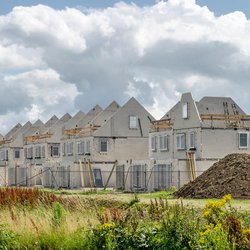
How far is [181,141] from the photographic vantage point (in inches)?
2522

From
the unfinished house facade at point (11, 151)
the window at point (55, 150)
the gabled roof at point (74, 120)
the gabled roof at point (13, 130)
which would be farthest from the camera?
the gabled roof at point (13, 130)

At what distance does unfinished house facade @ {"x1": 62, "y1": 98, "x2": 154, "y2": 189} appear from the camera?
71.8 meters

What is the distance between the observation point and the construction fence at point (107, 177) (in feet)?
195

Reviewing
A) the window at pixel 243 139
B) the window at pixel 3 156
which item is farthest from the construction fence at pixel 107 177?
the window at pixel 3 156

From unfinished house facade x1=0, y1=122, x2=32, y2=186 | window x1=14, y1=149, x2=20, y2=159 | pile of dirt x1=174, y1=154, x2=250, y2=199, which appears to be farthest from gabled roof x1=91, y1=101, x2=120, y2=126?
pile of dirt x1=174, y1=154, x2=250, y2=199

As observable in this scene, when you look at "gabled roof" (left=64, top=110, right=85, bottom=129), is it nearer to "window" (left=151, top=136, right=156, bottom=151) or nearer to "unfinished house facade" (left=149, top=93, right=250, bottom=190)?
"window" (left=151, top=136, right=156, bottom=151)

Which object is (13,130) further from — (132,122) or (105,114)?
(132,122)

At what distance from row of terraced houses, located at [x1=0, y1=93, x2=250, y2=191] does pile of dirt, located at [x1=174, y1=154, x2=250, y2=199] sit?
484 inches

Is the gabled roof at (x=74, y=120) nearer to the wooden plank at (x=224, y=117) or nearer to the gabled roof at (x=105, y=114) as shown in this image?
the gabled roof at (x=105, y=114)

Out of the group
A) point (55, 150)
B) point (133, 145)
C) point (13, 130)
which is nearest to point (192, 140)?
point (133, 145)

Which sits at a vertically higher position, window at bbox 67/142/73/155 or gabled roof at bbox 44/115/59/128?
gabled roof at bbox 44/115/59/128

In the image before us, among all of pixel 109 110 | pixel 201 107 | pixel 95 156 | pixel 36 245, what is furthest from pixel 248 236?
pixel 109 110

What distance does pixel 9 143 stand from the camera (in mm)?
106312

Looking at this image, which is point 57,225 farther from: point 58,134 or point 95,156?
point 58,134
